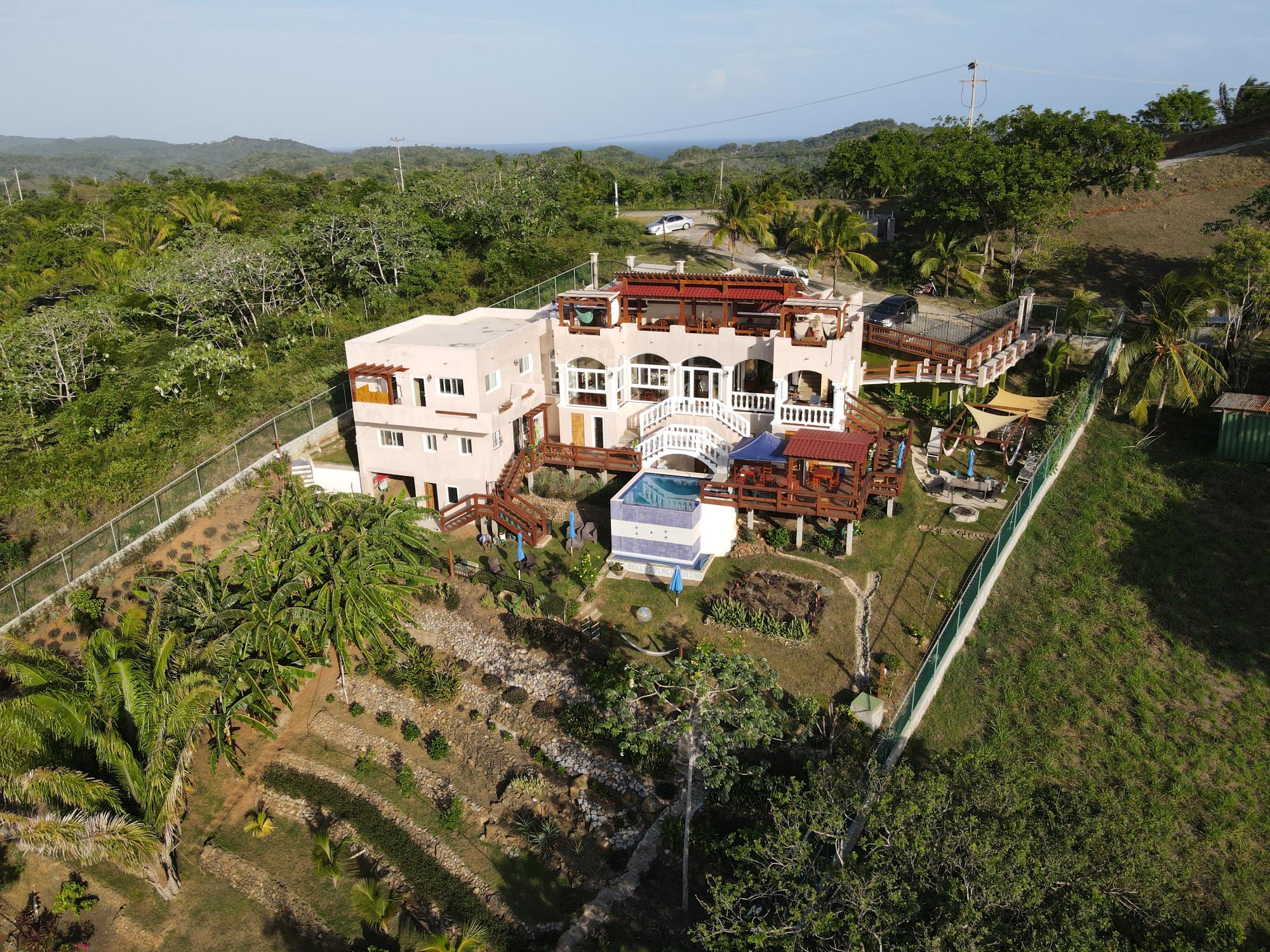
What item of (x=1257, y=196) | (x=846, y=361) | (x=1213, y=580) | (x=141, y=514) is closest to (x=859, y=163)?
(x=1257, y=196)

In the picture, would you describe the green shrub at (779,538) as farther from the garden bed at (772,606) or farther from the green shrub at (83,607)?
the green shrub at (83,607)

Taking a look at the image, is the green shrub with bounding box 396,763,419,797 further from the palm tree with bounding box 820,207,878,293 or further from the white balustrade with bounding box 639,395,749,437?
the palm tree with bounding box 820,207,878,293

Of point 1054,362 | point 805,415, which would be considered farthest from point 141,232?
point 1054,362

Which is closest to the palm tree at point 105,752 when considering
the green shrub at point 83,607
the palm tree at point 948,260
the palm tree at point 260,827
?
the palm tree at point 260,827

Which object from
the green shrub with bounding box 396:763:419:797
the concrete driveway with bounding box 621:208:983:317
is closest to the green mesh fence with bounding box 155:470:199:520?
the green shrub with bounding box 396:763:419:797

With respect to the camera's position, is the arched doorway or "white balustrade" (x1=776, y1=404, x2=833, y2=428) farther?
the arched doorway

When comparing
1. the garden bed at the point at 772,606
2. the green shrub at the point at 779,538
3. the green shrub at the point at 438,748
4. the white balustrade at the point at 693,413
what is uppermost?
the white balustrade at the point at 693,413
